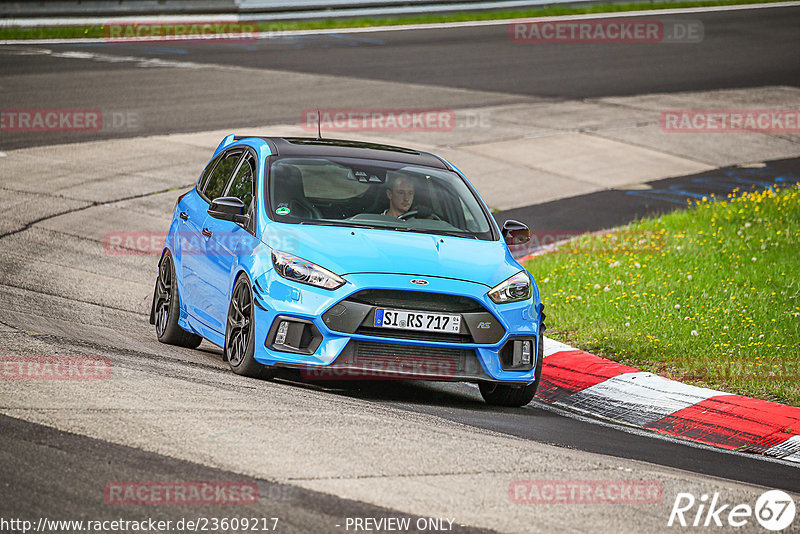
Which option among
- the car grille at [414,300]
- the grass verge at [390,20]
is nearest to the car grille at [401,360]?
the car grille at [414,300]

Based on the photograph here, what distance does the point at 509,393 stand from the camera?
8289mm

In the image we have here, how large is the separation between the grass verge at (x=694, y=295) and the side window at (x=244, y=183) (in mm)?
3172

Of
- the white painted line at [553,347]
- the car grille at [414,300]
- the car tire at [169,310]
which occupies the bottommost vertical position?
the white painted line at [553,347]

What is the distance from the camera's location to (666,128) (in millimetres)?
22766

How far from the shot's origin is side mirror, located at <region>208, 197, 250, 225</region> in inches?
328

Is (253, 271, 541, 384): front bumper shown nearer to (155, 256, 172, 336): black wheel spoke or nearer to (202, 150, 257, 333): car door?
(202, 150, 257, 333): car door

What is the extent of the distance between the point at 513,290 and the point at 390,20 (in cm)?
2797

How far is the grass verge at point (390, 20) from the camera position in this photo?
29.5m

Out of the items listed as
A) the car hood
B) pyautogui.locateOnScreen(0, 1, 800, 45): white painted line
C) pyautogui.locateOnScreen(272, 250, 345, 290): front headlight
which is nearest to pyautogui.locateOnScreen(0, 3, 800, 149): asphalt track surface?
pyautogui.locateOnScreen(0, 1, 800, 45): white painted line

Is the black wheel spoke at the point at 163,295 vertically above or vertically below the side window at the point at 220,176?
below

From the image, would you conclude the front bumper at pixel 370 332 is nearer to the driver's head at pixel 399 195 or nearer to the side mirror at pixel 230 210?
the side mirror at pixel 230 210

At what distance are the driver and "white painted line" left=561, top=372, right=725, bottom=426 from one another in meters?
1.89

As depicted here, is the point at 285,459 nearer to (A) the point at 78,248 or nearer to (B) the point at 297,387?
(B) the point at 297,387

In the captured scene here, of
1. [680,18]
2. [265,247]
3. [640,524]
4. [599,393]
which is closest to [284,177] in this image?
[265,247]
